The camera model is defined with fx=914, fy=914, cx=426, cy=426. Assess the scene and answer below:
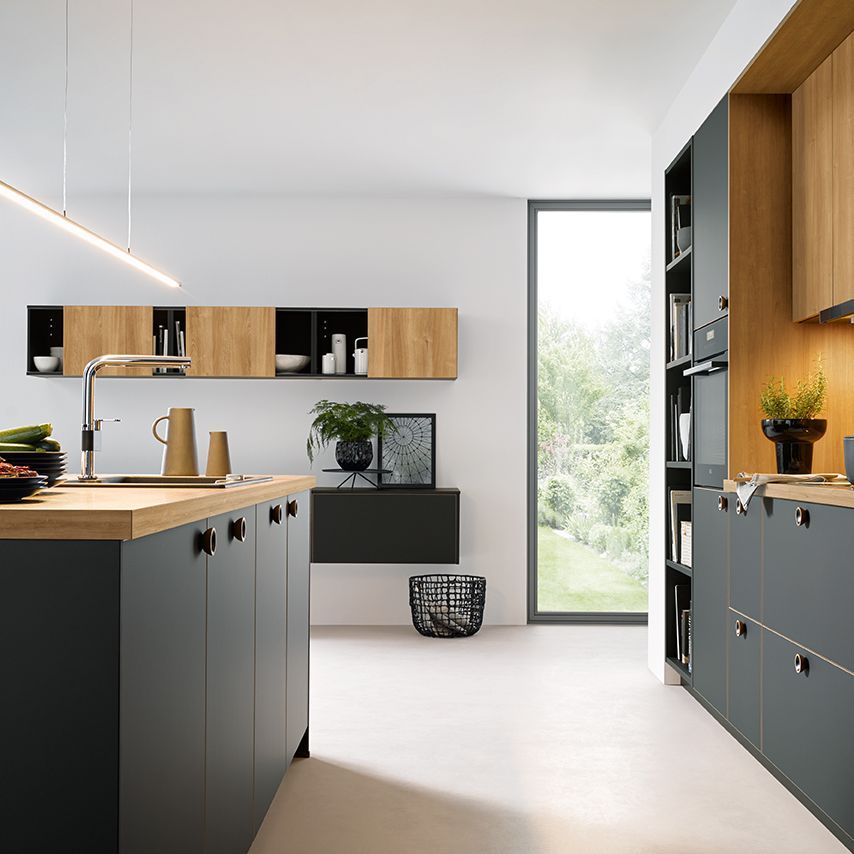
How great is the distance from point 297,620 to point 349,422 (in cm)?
251

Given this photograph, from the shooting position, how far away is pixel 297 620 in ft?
9.61

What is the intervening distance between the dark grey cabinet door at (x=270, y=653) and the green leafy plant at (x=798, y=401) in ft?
5.38

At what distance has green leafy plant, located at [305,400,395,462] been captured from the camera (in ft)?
17.5

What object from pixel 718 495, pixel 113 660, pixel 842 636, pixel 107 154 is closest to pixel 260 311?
pixel 107 154

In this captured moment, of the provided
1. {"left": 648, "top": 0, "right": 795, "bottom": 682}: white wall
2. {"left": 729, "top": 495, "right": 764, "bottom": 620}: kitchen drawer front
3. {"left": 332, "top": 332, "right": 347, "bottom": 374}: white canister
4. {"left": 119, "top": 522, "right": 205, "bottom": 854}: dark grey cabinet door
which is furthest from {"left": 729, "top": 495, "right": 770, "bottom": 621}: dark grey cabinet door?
{"left": 332, "top": 332, "right": 347, "bottom": 374}: white canister

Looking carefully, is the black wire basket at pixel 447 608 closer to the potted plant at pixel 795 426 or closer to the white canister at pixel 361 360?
the white canister at pixel 361 360

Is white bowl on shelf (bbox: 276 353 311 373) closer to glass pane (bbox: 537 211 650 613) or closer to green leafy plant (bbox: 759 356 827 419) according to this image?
glass pane (bbox: 537 211 650 613)

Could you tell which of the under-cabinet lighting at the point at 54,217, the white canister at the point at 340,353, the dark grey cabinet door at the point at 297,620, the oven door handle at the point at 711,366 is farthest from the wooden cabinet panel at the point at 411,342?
the dark grey cabinet door at the point at 297,620

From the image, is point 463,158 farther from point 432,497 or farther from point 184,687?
point 184,687

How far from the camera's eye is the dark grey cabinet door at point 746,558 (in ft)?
9.38

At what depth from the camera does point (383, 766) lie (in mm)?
3018

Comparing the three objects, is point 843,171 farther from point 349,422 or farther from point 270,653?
point 349,422

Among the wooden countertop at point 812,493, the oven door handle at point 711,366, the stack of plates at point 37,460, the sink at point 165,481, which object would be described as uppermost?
the oven door handle at point 711,366

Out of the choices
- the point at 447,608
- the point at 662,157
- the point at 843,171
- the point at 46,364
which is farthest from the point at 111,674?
the point at 46,364
